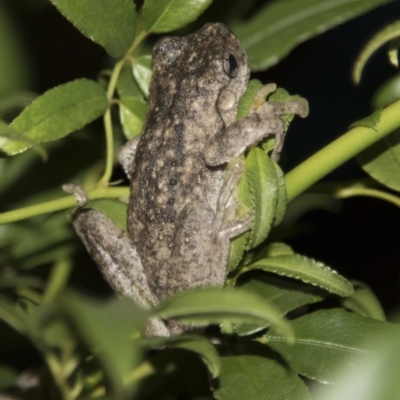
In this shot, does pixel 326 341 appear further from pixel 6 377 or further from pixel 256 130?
pixel 6 377

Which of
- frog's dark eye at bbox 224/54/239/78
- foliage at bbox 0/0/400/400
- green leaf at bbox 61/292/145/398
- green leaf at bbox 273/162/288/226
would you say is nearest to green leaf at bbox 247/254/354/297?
foliage at bbox 0/0/400/400

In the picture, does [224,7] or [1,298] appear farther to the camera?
[224,7]

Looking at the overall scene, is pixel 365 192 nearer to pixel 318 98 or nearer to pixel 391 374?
pixel 391 374

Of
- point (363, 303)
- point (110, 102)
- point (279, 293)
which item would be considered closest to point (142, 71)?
point (110, 102)

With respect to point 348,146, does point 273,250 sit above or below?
below

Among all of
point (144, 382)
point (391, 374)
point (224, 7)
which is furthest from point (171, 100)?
point (391, 374)

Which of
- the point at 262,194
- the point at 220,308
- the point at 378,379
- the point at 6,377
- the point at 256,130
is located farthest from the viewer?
the point at 6,377
